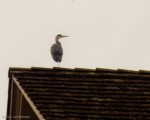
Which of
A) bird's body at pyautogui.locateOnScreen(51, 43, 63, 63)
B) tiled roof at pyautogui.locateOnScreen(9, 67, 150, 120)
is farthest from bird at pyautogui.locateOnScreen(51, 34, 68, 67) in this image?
tiled roof at pyautogui.locateOnScreen(9, 67, 150, 120)

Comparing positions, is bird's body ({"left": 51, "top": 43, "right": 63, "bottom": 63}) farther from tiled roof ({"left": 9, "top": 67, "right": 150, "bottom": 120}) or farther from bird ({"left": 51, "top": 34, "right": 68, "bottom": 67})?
tiled roof ({"left": 9, "top": 67, "right": 150, "bottom": 120})

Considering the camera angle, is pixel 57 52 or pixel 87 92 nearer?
pixel 87 92

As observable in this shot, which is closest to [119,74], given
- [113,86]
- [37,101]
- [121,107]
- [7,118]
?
[113,86]

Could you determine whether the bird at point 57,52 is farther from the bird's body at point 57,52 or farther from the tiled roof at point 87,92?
the tiled roof at point 87,92

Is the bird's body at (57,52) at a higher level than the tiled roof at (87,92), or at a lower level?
higher

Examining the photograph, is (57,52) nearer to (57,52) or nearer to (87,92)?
(57,52)

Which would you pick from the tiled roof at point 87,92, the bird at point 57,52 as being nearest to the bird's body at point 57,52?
the bird at point 57,52

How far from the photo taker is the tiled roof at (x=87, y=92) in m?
11.2

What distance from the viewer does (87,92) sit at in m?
12.1

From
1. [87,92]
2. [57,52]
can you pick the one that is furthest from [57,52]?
[87,92]

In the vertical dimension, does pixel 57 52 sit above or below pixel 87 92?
above

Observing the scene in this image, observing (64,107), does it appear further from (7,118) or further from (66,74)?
(7,118)

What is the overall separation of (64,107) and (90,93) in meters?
0.98

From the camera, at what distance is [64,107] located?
11289 mm
